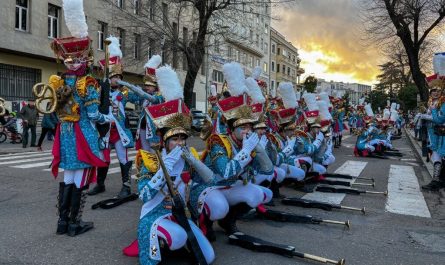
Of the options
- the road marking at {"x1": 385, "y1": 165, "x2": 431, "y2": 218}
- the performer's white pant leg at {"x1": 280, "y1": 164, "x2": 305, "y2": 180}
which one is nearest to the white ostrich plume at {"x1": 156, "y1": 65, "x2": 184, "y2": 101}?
the performer's white pant leg at {"x1": 280, "y1": 164, "x2": 305, "y2": 180}

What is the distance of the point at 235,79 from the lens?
5.20 m

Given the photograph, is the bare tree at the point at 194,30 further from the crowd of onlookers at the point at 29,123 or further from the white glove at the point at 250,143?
the white glove at the point at 250,143

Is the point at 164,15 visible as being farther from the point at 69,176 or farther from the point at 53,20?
the point at 69,176

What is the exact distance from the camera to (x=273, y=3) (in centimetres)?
2250

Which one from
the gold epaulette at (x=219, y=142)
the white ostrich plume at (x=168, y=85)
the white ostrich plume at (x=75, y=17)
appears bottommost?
the gold epaulette at (x=219, y=142)

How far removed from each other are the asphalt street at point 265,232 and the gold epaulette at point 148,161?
1000mm

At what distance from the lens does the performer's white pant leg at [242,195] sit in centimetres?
491

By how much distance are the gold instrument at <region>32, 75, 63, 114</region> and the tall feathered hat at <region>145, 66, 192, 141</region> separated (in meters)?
1.50

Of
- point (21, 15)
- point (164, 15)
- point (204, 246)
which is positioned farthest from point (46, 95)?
point (21, 15)

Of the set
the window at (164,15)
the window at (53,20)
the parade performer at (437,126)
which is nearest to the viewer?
the parade performer at (437,126)

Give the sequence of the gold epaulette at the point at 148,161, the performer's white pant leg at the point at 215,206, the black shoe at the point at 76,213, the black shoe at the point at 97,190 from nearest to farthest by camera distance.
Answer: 1. the gold epaulette at the point at 148,161
2. the performer's white pant leg at the point at 215,206
3. the black shoe at the point at 76,213
4. the black shoe at the point at 97,190

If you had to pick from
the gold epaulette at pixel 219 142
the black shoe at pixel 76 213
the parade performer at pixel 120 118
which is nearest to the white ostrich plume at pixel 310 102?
the parade performer at pixel 120 118

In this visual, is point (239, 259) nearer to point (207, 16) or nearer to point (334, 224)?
point (334, 224)

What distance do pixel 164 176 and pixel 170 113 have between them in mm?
598
